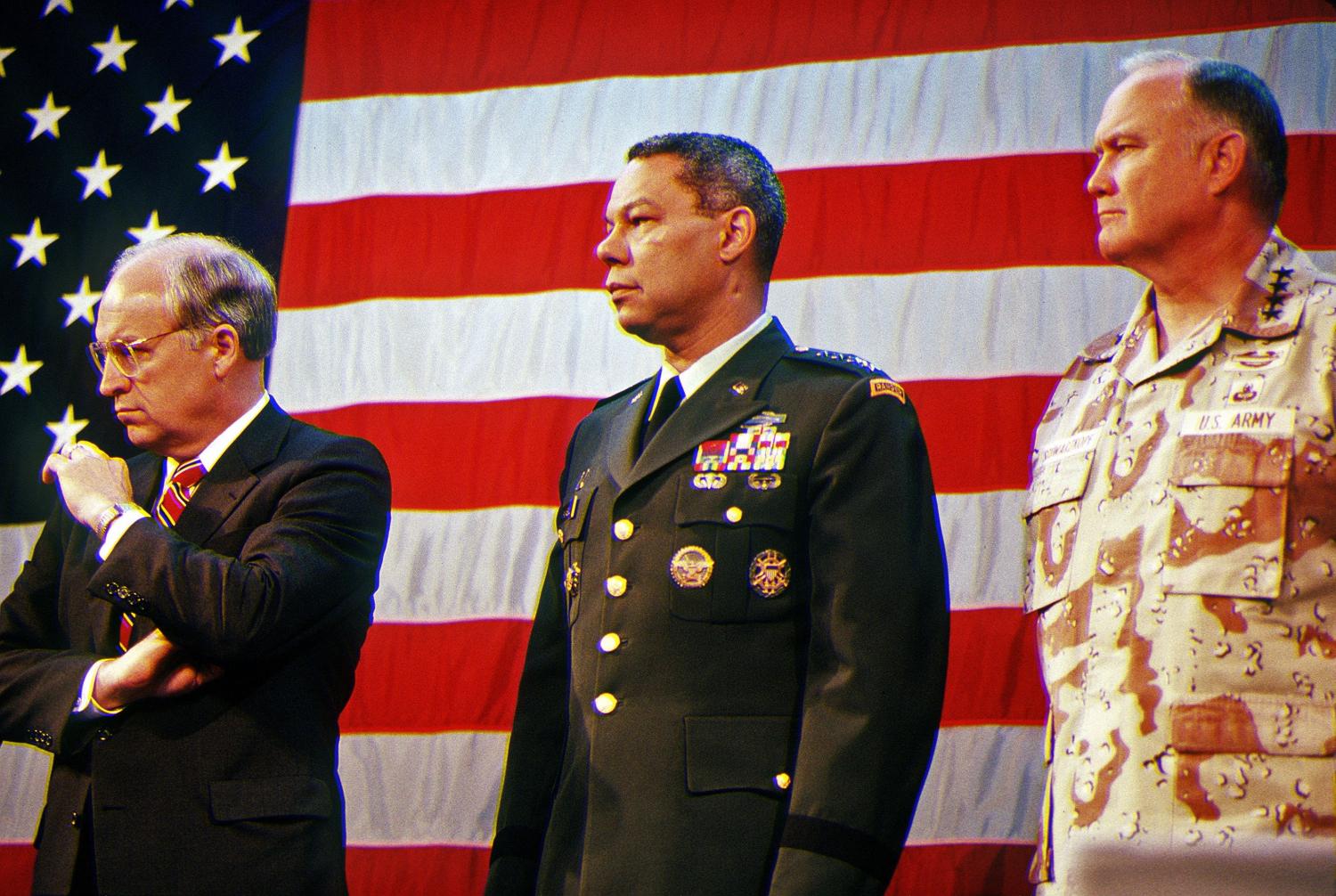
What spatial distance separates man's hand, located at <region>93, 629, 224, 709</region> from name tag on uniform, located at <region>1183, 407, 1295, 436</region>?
135cm

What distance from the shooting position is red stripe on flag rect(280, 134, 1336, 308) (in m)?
3.09

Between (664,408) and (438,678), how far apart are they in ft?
4.63

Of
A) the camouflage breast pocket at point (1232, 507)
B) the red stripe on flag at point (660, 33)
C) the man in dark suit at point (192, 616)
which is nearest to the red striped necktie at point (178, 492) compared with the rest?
the man in dark suit at point (192, 616)

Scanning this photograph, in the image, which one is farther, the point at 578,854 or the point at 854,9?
the point at 854,9

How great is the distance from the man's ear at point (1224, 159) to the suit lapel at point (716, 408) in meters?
0.61

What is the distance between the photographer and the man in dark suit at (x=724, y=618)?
1.68 m

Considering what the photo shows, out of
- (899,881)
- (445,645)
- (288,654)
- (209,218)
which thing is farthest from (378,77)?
(899,881)

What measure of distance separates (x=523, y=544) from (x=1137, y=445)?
172 centimetres

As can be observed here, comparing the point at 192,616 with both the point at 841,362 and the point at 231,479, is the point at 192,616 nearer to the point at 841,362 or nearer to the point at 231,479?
the point at 231,479

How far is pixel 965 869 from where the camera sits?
9.32 feet

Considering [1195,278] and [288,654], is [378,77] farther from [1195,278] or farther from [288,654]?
[1195,278]

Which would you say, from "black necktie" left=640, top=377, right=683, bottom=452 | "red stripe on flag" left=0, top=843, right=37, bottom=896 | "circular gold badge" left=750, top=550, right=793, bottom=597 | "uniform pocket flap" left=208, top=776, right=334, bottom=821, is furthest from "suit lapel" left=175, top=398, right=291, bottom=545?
"red stripe on flag" left=0, top=843, right=37, bottom=896

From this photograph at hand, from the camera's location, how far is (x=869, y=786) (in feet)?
5.37

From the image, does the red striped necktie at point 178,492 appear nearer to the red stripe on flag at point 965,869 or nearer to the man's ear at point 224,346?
the man's ear at point 224,346
